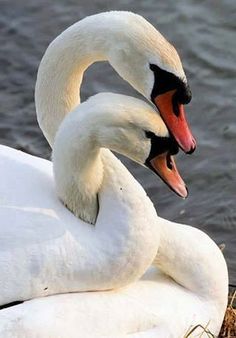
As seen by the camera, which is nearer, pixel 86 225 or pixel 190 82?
pixel 86 225

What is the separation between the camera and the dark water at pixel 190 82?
309 inches

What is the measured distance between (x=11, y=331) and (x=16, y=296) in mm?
183

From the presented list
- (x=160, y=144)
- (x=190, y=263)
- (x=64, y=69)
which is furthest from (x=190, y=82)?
(x=160, y=144)

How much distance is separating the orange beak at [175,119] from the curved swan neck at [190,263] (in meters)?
0.77

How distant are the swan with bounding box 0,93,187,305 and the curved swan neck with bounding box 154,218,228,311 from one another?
1.16 ft

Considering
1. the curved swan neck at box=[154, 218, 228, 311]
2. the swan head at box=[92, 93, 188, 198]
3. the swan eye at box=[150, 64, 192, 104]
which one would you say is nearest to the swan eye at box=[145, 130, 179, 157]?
the swan head at box=[92, 93, 188, 198]

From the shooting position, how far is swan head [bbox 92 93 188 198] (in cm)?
517

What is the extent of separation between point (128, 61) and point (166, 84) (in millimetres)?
202

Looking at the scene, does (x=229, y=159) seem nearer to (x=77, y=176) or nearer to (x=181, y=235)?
(x=181, y=235)

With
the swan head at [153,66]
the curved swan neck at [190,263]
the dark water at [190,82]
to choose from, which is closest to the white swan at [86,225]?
the swan head at [153,66]

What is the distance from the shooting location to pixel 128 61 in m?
5.20

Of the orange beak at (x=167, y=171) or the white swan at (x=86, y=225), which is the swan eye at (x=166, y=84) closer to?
the white swan at (x=86, y=225)

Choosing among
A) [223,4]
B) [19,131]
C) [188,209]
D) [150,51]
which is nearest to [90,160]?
[150,51]

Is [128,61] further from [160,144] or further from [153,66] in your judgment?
[160,144]
